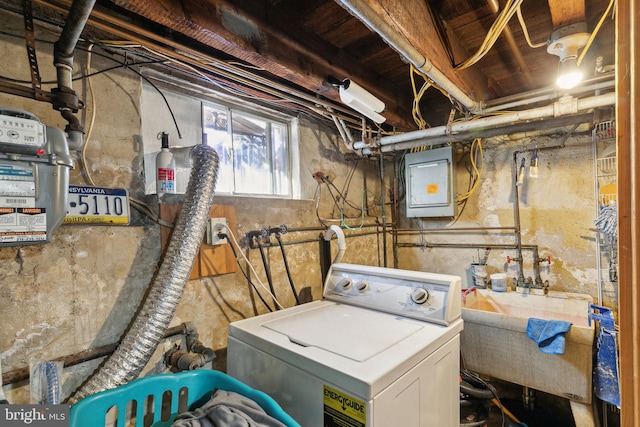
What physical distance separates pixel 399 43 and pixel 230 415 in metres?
1.39

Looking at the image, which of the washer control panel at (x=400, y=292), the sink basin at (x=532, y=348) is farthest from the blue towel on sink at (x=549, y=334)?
the washer control panel at (x=400, y=292)

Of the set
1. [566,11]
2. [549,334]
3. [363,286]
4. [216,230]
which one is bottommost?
[549,334]

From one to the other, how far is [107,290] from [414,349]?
1261mm

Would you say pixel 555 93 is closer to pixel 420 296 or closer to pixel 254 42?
pixel 420 296

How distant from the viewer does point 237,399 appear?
3.16ft

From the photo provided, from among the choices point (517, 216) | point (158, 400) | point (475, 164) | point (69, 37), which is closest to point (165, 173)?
point (69, 37)

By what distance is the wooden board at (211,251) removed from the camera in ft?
4.62

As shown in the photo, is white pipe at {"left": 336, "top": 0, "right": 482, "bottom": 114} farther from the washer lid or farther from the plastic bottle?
the washer lid

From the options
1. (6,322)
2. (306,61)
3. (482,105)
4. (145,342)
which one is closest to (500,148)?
(482,105)

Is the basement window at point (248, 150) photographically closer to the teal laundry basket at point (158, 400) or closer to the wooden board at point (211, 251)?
the wooden board at point (211, 251)

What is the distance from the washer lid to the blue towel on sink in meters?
0.85

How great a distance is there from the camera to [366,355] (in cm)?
102

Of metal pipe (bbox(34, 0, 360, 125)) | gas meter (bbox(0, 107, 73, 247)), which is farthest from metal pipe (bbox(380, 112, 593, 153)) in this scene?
gas meter (bbox(0, 107, 73, 247))

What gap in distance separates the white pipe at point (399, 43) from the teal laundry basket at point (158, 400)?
127 centimetres
